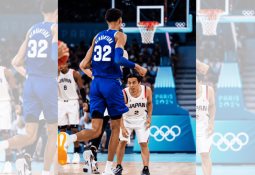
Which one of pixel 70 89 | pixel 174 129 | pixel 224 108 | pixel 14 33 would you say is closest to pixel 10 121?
pixel 14 33

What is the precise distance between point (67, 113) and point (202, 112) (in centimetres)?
398

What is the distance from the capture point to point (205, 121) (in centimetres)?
831

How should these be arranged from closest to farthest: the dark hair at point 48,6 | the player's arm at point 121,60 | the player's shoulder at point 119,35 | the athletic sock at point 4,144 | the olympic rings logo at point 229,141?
the dark hair at point 48,6 < the athletic sock at point 4,144 < the player's arm at point 121,60 < the player's shoulder at point 119,35 < the olympic rings logo at point 229,141

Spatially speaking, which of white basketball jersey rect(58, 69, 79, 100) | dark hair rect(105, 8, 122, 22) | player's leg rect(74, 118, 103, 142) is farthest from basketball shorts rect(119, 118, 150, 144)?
white basketball jersey rect(58, 69, 79, 100)

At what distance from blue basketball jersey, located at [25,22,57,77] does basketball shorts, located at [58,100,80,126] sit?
4.07m

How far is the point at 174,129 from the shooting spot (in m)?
14.9

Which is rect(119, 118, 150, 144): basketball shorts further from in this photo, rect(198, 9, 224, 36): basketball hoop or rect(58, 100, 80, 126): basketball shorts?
rect(198, 9, 224, 36): basketball hoop

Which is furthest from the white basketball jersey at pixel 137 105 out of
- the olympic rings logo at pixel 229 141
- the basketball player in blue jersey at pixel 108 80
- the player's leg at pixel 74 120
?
the olympic rings logo at pixel 229 141

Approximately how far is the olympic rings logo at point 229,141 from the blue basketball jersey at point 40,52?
4711mm

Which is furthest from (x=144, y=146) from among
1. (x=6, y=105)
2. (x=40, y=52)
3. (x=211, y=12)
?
(x=211, y=12)

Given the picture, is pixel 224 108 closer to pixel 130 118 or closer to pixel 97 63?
pixel 130 118

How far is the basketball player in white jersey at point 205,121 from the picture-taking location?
8203mm

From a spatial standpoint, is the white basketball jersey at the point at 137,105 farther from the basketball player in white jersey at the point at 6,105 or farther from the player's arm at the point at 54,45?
the player's arm at the point at 54,45

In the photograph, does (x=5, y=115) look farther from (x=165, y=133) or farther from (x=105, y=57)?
(x=165, y=133)
